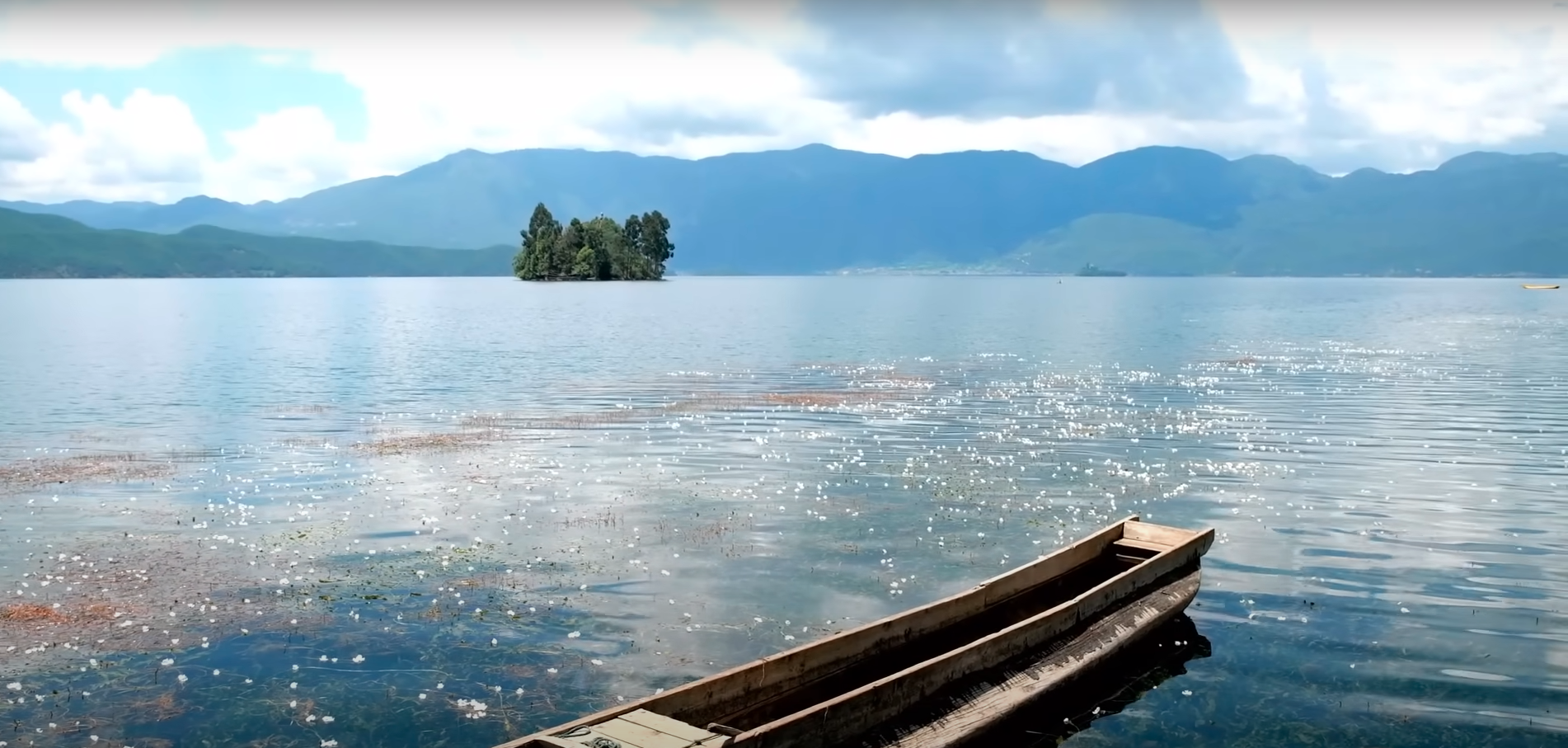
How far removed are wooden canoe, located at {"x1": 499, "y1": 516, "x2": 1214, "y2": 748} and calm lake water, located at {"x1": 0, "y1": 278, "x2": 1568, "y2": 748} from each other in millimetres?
901

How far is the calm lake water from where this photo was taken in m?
19.3

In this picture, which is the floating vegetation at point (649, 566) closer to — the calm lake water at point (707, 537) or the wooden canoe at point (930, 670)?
the calm lake water at point (707, 537)

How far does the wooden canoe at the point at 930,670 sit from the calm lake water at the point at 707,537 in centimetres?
90

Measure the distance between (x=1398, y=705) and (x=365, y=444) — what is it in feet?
119

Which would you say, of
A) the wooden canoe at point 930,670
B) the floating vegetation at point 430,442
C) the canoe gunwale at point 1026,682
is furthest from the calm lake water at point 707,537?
the wooden canoe at point 930,670

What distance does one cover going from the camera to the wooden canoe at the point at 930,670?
1418cm

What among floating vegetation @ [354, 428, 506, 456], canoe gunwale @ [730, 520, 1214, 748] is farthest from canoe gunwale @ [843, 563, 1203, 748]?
floating vegetation @ [354, 428, 506, 456]

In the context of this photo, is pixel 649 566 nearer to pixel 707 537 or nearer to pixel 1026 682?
pixel 707 537

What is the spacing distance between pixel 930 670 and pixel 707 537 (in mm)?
13694

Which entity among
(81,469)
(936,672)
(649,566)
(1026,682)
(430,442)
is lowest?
(81,469)

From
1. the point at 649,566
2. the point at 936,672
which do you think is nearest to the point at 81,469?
the point at 649,566

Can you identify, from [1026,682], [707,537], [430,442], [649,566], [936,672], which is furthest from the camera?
[430,442]

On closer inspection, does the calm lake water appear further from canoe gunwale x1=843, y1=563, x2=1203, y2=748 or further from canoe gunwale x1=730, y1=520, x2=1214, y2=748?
canoe gunwale x1=730, y1=520, x2=1214, y2=748

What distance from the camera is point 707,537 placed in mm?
29734
